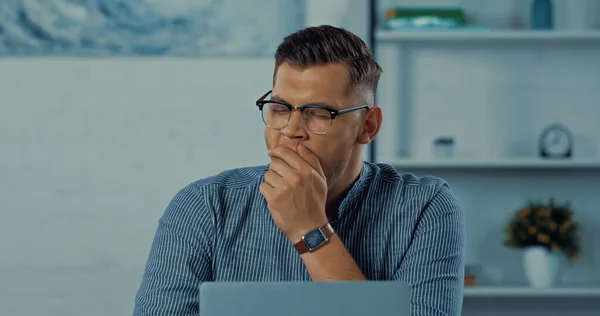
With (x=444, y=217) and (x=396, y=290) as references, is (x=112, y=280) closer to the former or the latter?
(x=444, y=217)

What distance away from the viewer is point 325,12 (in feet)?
11.0

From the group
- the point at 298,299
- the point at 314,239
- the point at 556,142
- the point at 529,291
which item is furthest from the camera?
the point at 556,142

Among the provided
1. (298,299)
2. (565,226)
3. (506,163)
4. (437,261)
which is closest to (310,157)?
(437,261)

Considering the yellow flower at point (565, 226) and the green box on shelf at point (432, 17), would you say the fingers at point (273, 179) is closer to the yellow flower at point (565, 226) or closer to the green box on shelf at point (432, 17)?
the green box on shelf at point (432, 17)

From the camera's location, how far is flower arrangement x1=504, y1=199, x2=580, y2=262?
3.17 meters

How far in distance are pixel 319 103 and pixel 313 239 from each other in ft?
0.83

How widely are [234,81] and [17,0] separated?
927 millimetres

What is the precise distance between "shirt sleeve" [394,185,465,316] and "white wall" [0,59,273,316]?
1751 mm

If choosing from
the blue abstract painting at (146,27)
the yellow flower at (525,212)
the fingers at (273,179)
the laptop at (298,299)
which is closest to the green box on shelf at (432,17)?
the blue abstract painting at (146,27)

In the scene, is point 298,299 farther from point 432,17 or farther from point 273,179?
point 432,17

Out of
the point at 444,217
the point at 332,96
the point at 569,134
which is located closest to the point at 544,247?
the point at 569,134

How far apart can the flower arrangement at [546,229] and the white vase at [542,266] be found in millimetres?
30

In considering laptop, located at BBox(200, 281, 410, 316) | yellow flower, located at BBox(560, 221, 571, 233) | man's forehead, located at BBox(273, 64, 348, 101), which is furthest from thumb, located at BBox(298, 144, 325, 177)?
yellow flower, located at BBox(560, 221, 571, 233)

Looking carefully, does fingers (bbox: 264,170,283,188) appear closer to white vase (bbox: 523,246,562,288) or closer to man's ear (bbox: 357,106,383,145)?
man's ear (bbox: 357,106,383,145)
